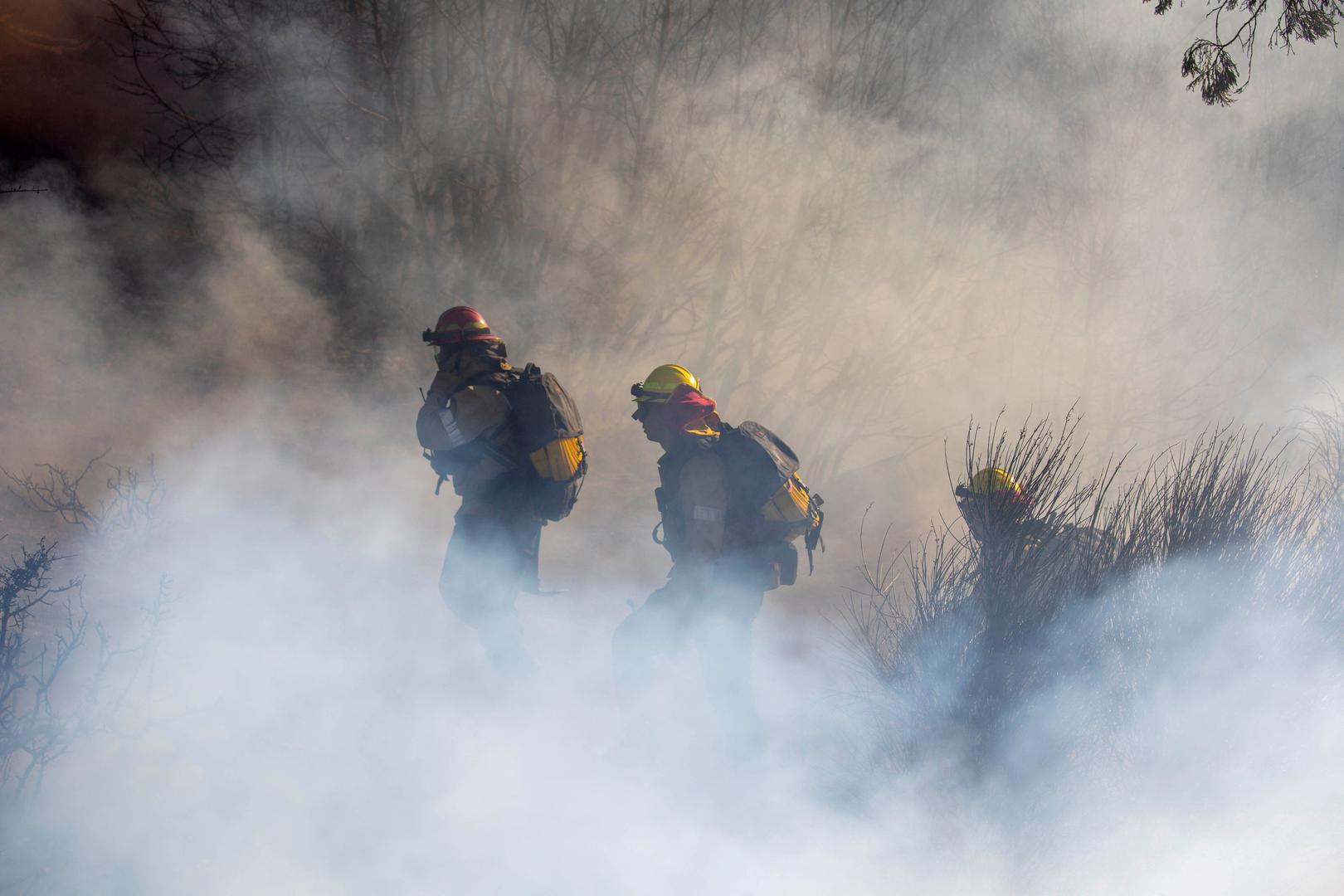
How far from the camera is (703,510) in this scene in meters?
3.68

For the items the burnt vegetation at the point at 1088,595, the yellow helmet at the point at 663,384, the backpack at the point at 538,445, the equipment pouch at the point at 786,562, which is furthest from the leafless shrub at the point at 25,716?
the burnt vegetation at the point at 1088,595

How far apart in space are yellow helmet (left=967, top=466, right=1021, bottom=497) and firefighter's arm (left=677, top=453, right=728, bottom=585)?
3.05ft

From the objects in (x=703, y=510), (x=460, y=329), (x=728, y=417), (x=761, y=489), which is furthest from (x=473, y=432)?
(x=728, y=417)

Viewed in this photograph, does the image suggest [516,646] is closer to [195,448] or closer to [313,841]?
[313,841]

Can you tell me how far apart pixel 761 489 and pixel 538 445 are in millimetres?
1004

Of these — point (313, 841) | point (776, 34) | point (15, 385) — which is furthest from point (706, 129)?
point (313, 841)

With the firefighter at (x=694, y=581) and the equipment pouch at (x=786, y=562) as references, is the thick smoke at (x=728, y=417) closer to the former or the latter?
the firefighter at (x=694, y=581)

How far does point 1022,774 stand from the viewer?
145 inches

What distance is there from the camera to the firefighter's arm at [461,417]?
4.06m

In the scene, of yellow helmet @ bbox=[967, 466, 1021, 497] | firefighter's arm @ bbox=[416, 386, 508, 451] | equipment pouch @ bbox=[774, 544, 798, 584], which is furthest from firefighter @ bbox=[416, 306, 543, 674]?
yellow helmet @ bbox=[967, 466, 1021, 497]

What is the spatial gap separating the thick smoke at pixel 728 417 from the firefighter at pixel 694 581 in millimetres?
315

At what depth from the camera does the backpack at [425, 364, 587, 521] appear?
4.11m

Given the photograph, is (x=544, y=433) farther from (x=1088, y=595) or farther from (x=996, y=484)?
(x=1088, y=595)

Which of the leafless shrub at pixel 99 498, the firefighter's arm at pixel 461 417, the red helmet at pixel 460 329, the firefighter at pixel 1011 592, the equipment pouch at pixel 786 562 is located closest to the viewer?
the firefighter at pixel 1011 592
